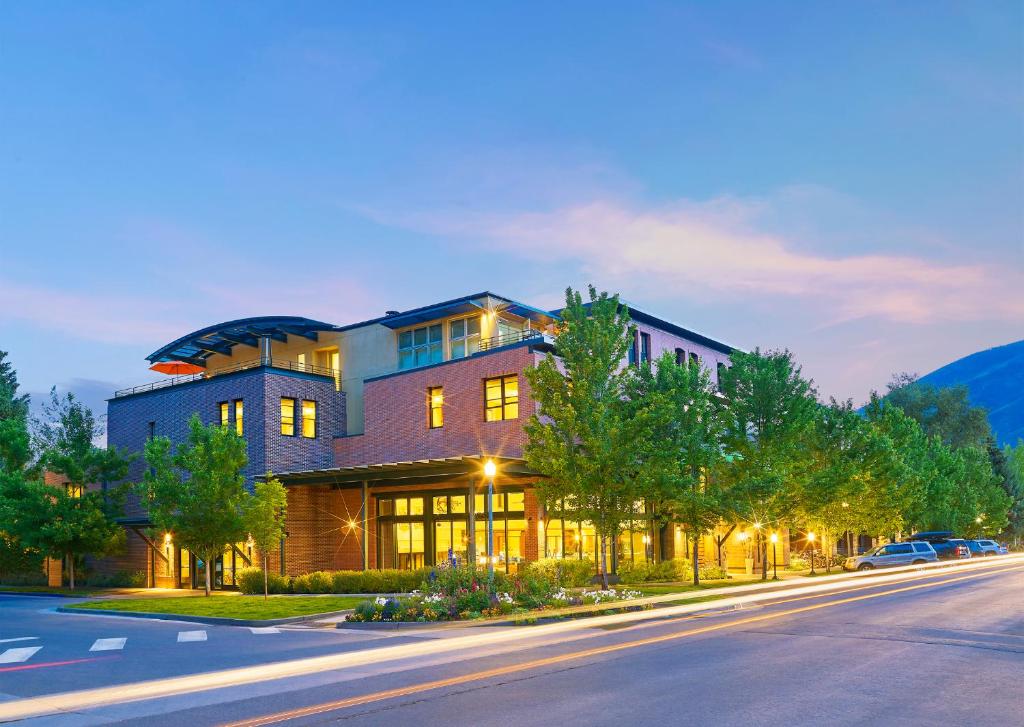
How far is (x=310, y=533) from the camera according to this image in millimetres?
44312

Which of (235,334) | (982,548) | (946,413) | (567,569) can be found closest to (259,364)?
(235,334)

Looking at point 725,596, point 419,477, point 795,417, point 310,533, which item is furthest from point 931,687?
point 310,533

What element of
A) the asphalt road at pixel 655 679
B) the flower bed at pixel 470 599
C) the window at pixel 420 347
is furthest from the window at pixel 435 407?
the asphalt road at pixel 655 679

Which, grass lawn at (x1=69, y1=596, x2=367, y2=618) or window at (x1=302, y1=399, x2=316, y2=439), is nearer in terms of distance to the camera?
grass lawn at (x1=69, y1=596, x2=367, y2=618)

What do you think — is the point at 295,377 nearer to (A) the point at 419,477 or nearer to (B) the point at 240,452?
(B) the point at 240,452

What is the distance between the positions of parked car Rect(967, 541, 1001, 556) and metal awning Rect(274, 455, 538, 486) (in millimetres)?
40798

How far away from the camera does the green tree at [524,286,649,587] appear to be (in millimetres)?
32188

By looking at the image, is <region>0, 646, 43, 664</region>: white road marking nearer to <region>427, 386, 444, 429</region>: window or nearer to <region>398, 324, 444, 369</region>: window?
<region>427, 386, 444, 429</region>: window

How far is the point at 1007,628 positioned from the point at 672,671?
979 cm

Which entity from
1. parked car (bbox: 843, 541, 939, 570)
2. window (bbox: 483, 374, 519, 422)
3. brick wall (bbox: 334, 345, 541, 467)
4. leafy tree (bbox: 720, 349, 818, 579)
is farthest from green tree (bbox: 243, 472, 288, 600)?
parked car (bbox: 843, 541, 939, 570)

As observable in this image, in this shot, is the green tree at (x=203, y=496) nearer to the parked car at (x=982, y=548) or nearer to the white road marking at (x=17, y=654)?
the white road marking at (x=17, y=654)

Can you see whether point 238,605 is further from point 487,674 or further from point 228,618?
point 487,674

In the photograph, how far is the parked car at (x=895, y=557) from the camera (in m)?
51.0

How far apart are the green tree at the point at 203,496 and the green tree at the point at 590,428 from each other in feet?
41.6
